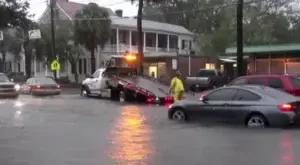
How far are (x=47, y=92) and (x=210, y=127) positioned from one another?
22282mm

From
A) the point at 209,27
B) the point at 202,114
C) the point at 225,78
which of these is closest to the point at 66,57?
the point at 225,78

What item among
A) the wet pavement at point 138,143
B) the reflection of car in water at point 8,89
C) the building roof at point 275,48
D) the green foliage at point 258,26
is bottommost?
the wet pavement at point 138,143

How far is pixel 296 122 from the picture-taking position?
46.1 feet

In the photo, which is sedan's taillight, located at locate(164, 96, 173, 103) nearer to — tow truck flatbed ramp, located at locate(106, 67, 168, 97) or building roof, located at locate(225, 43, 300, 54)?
tow truck flatbed ramp, located at locate(106, 67, 168, 97)

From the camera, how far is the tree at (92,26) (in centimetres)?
5031

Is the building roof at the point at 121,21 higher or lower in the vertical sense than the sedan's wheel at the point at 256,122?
higher

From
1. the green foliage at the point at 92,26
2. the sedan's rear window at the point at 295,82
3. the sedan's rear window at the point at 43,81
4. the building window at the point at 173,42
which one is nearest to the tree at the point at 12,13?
the sedan's rear window at the point at 43,81

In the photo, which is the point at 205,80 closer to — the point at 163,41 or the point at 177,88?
the point at 177,88

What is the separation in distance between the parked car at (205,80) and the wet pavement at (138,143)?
22818 millimetres

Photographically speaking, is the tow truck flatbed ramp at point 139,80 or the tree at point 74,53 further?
the tree at point 74,53

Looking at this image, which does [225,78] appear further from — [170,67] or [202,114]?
[202,114]

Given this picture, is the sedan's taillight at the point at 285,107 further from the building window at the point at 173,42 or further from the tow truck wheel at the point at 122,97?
the building window at the point at 173,42

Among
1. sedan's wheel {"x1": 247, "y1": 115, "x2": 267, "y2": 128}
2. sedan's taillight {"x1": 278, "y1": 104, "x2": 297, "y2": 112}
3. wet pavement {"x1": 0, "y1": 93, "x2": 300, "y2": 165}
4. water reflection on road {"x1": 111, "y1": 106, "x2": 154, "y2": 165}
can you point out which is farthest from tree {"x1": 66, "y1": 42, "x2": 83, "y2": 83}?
sedan's taillight {"x1": 278, "y1": 104, "x2": 297, "y2": 112}

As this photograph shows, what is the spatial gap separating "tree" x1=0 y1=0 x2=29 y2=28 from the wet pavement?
8.32m
